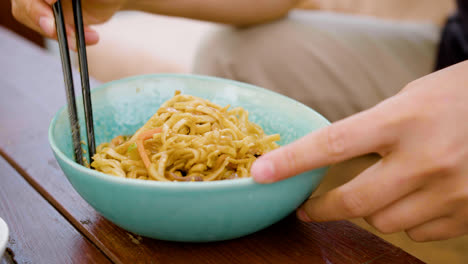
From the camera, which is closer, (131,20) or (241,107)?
(241,107)

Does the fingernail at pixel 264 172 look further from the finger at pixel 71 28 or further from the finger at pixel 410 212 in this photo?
the finger at pixel 71 28

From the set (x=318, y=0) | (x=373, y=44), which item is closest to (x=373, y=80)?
(x=373, y=44)

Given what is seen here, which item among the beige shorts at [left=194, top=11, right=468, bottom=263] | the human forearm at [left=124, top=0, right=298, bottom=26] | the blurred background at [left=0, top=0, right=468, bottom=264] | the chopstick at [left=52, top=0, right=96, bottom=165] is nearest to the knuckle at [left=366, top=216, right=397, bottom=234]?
the chopstick at [left=52, top=0, right=96, bottom=165]

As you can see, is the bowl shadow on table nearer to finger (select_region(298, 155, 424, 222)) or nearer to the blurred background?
finger (select_region(298, 155, 424, 222))

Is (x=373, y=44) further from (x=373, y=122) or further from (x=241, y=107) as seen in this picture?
(x=373, y=122)

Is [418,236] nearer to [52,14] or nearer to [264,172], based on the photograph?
[264,172]

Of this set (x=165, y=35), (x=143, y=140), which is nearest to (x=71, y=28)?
(x=143, y=140)
